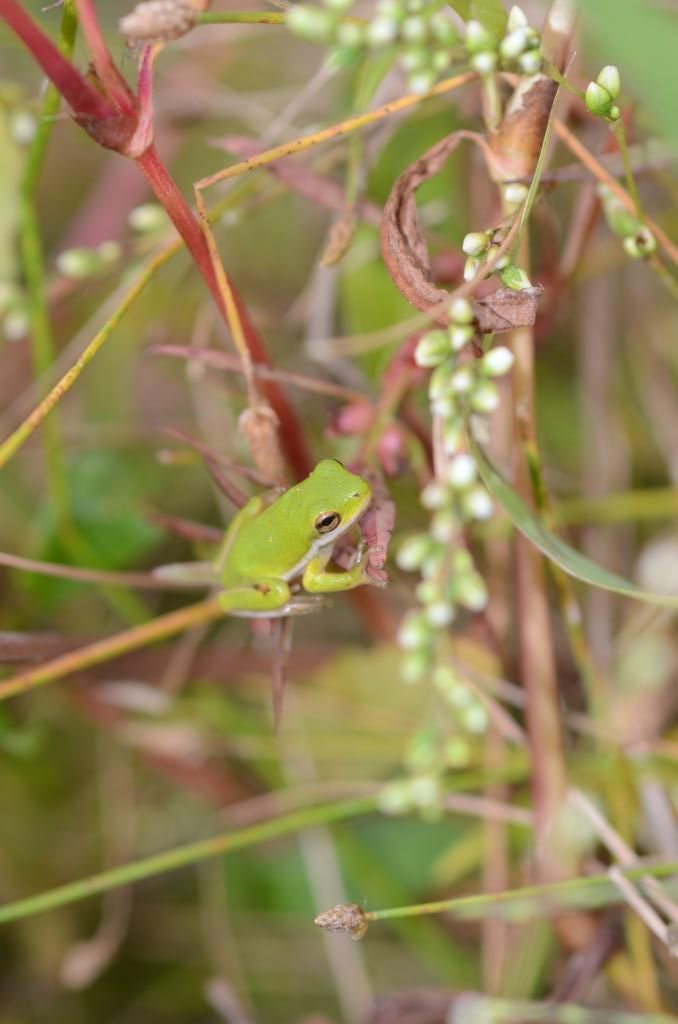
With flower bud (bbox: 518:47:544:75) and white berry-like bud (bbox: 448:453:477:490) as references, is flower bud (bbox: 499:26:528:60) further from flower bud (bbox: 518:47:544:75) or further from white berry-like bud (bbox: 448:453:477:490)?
white berry-like bud (bbox: 448:453:477:490)

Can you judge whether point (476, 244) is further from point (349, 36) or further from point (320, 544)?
point (320, 544)

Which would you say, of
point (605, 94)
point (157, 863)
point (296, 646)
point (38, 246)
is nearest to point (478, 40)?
point (605, 94)

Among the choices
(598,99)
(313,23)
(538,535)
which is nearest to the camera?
(313,23)

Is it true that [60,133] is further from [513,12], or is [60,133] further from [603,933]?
[603,933]

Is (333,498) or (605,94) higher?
(605,94)

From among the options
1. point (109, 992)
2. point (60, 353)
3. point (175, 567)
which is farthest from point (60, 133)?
point (109, 992)

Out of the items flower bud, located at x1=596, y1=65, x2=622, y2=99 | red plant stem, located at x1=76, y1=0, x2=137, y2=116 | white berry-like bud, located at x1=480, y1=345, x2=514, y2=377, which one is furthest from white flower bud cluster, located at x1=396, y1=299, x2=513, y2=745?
red plant stem, located at x1=76, y1=0, x2=137, y2=116
